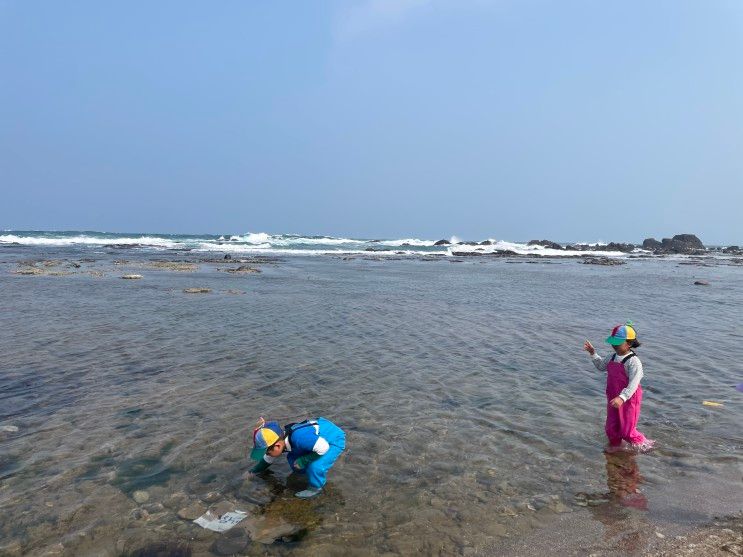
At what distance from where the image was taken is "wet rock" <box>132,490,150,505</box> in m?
4.83

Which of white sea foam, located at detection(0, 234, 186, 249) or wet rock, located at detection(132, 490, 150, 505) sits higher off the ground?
white sea foam, located at detection(0, 234, 186, 249)

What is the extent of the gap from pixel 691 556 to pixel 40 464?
6357 mm

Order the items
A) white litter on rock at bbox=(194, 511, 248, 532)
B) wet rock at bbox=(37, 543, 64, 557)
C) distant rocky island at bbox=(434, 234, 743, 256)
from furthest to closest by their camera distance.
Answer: distant rocky island at bbox=(434, 234, 743, 256) → white litter on rock at bbox=(194, 511, 248, 532) → wet rock at bbox=(37, 543, 64, 557)

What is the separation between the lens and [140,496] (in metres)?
4.91

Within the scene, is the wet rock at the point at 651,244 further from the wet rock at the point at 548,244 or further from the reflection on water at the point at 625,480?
the reflection on water at the point at 625,480

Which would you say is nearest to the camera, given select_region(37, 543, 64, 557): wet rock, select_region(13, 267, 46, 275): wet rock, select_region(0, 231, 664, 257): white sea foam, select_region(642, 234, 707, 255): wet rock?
select_region(37, 543, 64, 557): wet rock

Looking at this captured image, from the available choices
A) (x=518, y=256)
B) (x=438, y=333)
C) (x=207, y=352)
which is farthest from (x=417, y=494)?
(x=518, y=256)

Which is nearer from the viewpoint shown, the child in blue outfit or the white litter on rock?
the white litter on rock

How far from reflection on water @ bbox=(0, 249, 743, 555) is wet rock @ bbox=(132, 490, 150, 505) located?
0.07 feet

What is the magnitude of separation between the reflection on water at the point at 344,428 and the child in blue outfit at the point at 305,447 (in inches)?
8.4

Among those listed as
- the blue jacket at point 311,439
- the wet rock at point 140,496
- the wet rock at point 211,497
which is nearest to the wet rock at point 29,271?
the wet rock at point 140,496

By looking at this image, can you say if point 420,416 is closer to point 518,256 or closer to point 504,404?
point 504,404

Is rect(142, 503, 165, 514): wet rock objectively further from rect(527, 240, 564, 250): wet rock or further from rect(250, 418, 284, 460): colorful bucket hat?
rect(527, 240, 564, 250): wet rock

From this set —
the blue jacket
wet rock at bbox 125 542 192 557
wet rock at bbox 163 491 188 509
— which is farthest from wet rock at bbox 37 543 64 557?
the blue jacket
